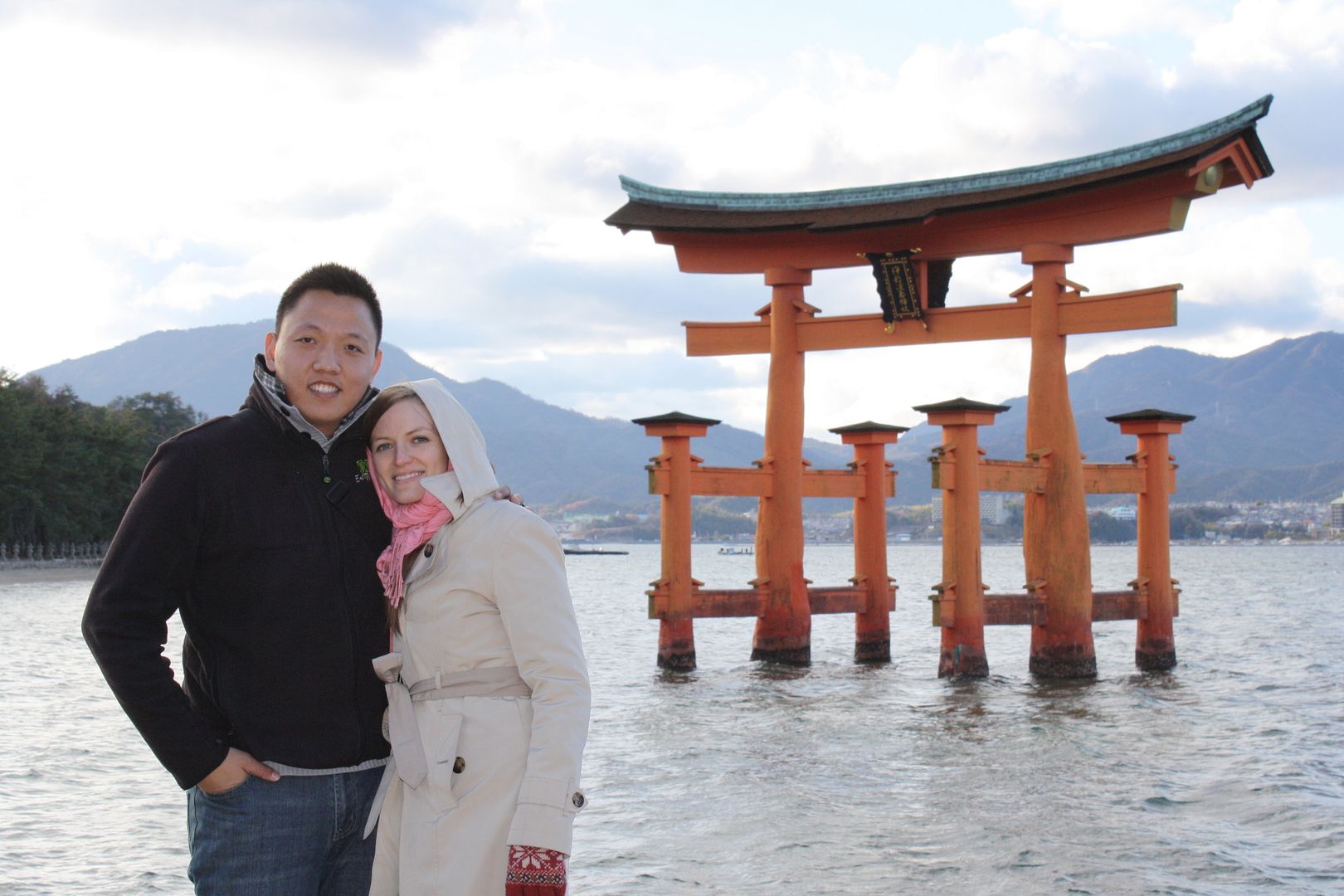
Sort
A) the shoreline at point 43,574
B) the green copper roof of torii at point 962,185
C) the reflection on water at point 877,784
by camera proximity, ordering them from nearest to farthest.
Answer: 1. the reflection on water at point 877,784
2. the green copper roof of torii at point 962,185
3. the shoreline at point 43,574

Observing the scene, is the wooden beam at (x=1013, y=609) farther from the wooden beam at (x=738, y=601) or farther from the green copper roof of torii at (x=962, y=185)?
the green copper roof of torii at (x=962, y=185)

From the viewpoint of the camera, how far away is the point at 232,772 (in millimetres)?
2688

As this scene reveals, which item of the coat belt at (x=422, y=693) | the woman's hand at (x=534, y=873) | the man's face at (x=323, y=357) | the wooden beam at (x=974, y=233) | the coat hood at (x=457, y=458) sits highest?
the wooden beam at (x=974, y=233)

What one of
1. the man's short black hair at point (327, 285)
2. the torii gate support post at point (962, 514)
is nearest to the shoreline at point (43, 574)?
the torii gate support post at point (962, 514)

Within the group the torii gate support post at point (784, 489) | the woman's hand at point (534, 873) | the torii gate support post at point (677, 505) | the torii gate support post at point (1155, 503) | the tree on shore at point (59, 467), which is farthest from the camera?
the tree on shore at point (59, 467)

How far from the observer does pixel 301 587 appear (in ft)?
9.06

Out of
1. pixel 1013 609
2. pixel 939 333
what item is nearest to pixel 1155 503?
pixel 1013 609

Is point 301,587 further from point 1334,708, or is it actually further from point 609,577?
point 609,577

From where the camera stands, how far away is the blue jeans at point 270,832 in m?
2.73

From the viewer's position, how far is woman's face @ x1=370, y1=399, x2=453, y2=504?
2.83m

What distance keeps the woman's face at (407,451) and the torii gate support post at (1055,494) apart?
11719 millimetres

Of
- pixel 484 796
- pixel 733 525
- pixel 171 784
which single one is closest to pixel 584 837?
pixel 171 784

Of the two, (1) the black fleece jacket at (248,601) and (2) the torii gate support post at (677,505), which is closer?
(1) the black fleece jacket at (248,601)

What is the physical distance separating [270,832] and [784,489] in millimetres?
12782
